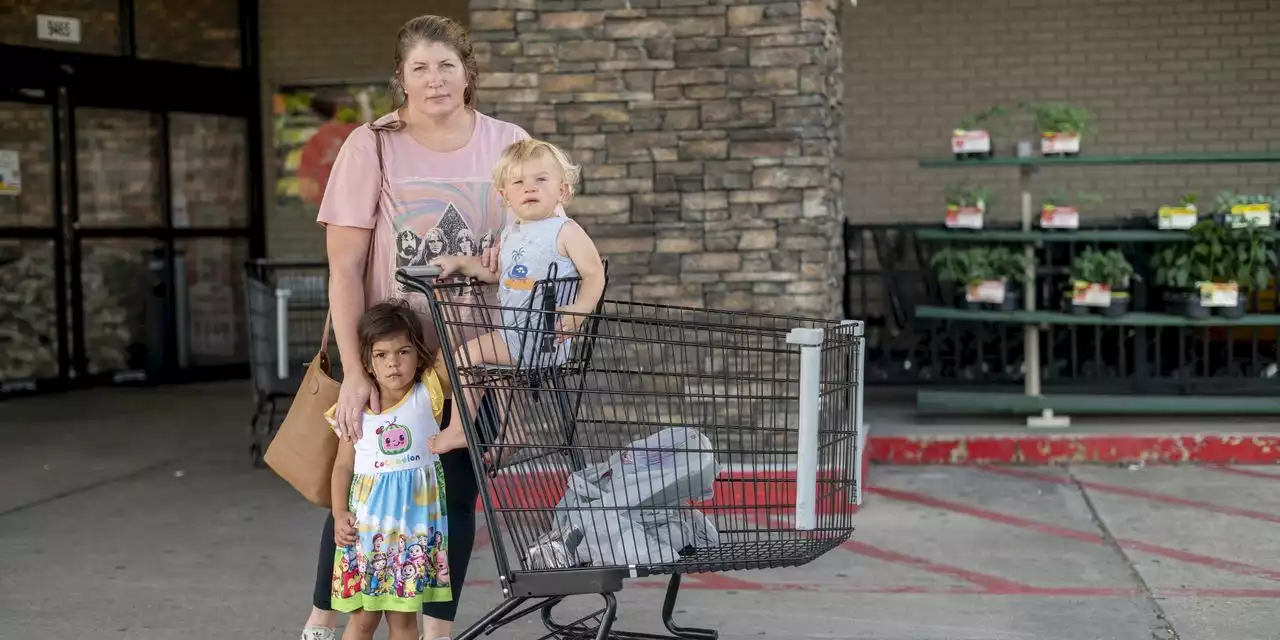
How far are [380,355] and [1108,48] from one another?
864cm

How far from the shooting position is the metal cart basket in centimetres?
724

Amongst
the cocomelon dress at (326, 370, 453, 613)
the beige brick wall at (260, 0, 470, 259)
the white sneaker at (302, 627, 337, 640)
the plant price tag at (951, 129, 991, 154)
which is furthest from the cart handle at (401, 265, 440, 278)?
the beige brick wall at (260, 0, 470, 259)

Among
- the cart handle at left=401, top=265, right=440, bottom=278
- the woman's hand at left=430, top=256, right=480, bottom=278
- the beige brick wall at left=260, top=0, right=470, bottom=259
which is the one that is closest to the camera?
the cart handle at left=401, top=265, right=440, bottom=278

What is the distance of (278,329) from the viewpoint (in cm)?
711

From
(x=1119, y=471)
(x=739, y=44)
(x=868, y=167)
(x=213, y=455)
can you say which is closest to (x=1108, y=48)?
(x=868, y=167)

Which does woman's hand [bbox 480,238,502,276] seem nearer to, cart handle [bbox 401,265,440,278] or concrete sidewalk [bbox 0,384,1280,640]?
cart handle [bbox 401,265,440,278]

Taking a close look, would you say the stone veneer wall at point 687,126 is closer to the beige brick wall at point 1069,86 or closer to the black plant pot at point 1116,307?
the black plant pot at point 1116,307

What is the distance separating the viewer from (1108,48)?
35.2 ft

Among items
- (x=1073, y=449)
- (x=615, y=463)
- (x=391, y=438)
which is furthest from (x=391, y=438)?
(x=1073, y=449)

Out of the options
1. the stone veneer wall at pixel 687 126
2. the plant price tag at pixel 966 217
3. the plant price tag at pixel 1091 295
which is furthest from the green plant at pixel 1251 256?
the stone veneer wall at pixel 687 126

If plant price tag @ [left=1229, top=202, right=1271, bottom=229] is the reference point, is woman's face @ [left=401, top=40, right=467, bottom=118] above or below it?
above

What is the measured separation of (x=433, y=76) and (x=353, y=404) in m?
0.86

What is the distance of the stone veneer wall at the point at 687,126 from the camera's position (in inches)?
253

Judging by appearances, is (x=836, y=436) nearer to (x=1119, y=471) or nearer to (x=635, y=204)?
(x=635, y=204)
